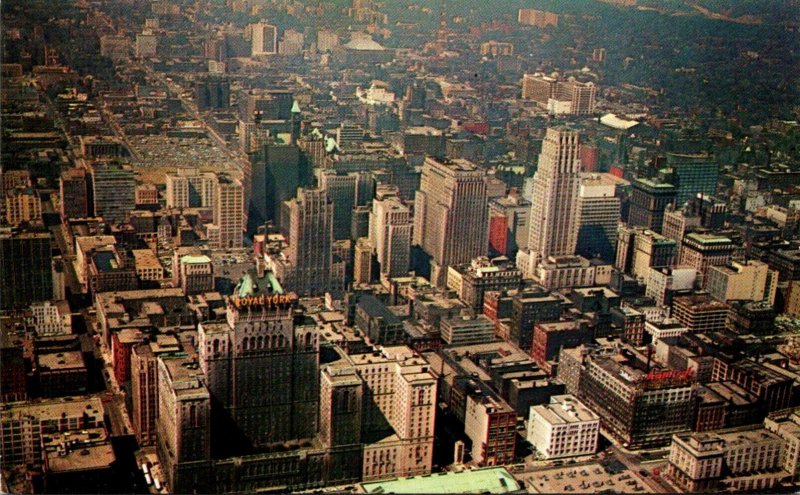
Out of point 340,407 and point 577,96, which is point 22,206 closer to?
point 340,407

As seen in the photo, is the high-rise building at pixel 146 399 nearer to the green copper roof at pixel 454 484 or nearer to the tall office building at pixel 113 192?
the green copper roof at pixel 454 484

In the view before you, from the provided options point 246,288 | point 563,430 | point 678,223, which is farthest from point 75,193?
point 678,223

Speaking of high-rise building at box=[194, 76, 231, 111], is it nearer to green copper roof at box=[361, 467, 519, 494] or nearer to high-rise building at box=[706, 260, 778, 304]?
high-rise building at box=[706, 260, 778, 304]

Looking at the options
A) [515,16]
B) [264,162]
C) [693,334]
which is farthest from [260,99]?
[693,334]

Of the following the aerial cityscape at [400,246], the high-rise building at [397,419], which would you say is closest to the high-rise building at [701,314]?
the aerial cityscape at [400,246]

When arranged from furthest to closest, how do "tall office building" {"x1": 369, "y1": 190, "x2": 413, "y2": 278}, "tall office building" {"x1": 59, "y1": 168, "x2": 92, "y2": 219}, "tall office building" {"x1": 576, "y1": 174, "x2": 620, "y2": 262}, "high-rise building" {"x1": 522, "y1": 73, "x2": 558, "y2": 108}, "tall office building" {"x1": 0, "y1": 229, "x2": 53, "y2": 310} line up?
1. "high-rise building" {"x1": 522, "y1": 73, "x2": 558, "y2": 108}
2. "tall office building" {"x1": 576, "y1": 174, "x2": 620, "y2": 262}
3. "tall office building" {"x1": 369, "y1": 190, "x2": 413, "y2": 278}
4. "tall office building" {"x1": 59, "y1": 168, "x2": 92, "y2": 219}
5. "tall office building" {"x1": 0, "y1": 229, "x2": 53, "y2": 310}

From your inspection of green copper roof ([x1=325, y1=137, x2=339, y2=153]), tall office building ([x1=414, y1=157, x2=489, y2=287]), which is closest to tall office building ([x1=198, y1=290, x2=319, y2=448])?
tall office building ([x1=414, y1=157, x2=489, y2=287])

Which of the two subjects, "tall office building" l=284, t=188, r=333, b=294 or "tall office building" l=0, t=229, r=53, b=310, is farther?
"tall office building" l=284, t=188, r=333, b=294
